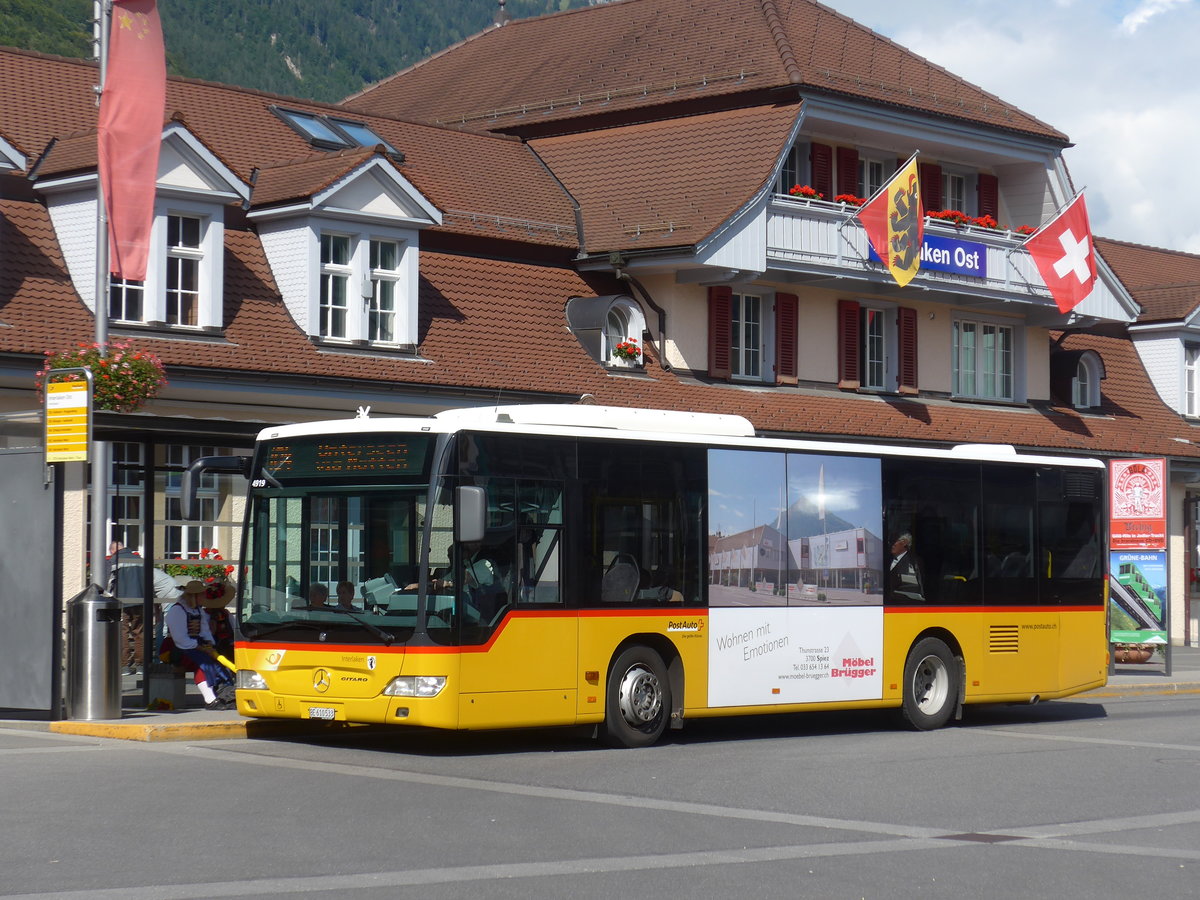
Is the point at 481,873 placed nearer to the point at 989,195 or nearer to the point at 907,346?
the point at 907,346

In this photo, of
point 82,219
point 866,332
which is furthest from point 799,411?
point 82,219

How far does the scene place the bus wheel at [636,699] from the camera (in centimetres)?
1681

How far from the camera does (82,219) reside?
2473cm

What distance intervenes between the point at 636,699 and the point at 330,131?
16611mm

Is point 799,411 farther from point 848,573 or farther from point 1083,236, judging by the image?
point 848,573

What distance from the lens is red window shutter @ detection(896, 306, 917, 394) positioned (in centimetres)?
3612

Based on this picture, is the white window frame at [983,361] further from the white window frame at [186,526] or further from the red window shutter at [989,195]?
the white window frame at [186,526]

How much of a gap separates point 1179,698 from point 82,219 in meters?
16.1

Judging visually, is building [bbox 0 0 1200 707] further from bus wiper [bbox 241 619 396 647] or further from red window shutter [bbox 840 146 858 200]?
bus wiper [bbox 241 619 396 647]

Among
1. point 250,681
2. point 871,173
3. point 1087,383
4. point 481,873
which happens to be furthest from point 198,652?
point 1087,383

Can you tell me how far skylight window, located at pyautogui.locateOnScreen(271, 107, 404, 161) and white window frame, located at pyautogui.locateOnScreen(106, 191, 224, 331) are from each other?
4.40 metres

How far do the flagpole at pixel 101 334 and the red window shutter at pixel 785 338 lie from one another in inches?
646

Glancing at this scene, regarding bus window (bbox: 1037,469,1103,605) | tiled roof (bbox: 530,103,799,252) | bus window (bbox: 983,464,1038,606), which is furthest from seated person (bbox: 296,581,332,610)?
tiled roof (bbox: 530,103,799,252)

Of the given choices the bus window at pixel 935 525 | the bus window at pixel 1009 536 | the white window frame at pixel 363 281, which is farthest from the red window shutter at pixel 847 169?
the bus window at pixel 935 525
